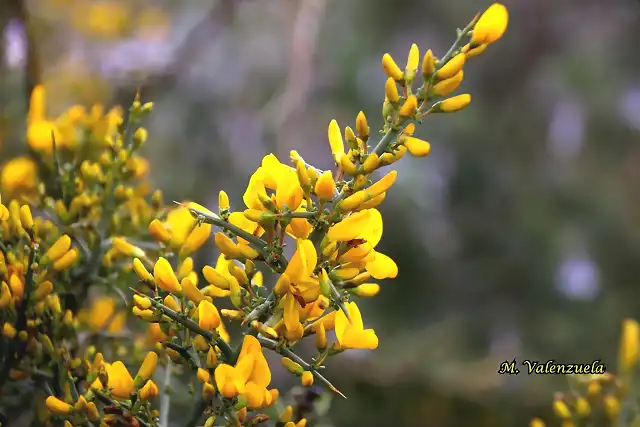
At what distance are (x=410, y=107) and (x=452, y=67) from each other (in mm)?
31

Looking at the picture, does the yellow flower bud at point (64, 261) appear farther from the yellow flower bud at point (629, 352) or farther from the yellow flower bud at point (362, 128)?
the yellow flower bud at point (629, 352)

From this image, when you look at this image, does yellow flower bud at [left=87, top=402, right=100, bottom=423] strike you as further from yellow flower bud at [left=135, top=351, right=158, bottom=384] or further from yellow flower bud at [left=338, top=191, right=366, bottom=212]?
yellow flower bud at [left=338, top=191, right=366, bottom=212]

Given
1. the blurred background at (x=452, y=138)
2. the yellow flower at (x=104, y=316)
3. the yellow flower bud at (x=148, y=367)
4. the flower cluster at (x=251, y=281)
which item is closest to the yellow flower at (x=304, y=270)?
the flower cluster at (x=251, y=281)

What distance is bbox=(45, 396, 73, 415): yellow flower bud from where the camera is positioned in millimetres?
359

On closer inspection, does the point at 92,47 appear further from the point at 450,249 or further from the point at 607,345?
the point at 607,345

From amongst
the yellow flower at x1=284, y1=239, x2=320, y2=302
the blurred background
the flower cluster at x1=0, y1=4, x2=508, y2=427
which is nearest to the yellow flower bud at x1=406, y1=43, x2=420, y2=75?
the flower cluster at x1=0, y1=4, x2=508, y2=427

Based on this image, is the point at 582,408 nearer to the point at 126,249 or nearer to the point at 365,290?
the point at 365,290

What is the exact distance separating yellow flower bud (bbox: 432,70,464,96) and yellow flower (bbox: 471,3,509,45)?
2cm

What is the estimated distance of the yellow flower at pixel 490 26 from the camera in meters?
0.34

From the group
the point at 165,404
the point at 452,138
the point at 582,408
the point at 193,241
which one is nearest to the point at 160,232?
the point at 193,241

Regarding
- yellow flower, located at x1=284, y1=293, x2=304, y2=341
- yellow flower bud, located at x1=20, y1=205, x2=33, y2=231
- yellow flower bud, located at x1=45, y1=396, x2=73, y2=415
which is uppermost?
yellow flower bud, located at x1=20, y1=205, x2=33, y2=231

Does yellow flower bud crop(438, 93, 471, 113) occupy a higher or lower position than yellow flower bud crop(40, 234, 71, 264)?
higher

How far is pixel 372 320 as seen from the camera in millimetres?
2121

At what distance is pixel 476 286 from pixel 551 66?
1051 millimetres
